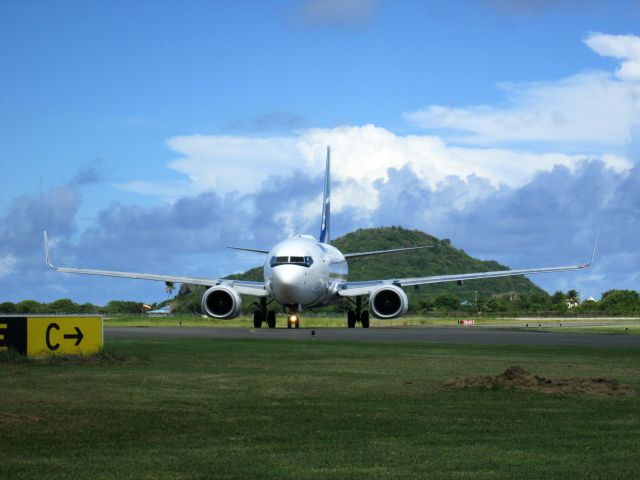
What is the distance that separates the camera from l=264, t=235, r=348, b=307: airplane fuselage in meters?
53.8

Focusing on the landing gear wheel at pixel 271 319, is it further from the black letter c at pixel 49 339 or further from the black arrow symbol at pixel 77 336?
the black letter c at pixel 49 339

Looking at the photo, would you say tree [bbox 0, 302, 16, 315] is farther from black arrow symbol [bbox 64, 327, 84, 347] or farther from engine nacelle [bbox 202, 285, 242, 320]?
black arrow symbol [bbox 64, 327, 84, 347]

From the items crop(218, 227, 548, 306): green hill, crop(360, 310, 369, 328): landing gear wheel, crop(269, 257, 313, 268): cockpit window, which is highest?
crop(218, 227, 548, 306): green hill

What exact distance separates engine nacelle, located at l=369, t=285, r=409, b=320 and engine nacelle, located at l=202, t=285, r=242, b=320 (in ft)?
24.8

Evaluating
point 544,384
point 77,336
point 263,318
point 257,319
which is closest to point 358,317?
point 263,318

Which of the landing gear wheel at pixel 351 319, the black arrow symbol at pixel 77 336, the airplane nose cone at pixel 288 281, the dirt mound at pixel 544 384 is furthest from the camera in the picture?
the landing gear wheel at pixel 351 319

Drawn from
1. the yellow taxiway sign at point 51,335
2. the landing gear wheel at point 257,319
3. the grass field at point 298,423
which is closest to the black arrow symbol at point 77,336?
the yellow taxiway sign at point 51,335

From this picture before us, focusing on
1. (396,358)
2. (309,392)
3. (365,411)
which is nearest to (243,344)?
(396,358)

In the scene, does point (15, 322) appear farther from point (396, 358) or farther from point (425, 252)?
point (425, 252)

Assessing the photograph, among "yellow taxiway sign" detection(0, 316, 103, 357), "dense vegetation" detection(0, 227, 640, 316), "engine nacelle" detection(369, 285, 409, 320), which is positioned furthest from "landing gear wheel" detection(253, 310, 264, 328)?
"yellow taxiway sign" detection(0, 316, 103, 357)

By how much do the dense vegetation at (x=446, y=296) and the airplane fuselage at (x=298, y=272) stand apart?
9.78 meters

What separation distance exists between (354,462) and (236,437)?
2.48 m

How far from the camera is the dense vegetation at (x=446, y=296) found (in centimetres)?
9881

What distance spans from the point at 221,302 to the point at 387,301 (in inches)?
367
